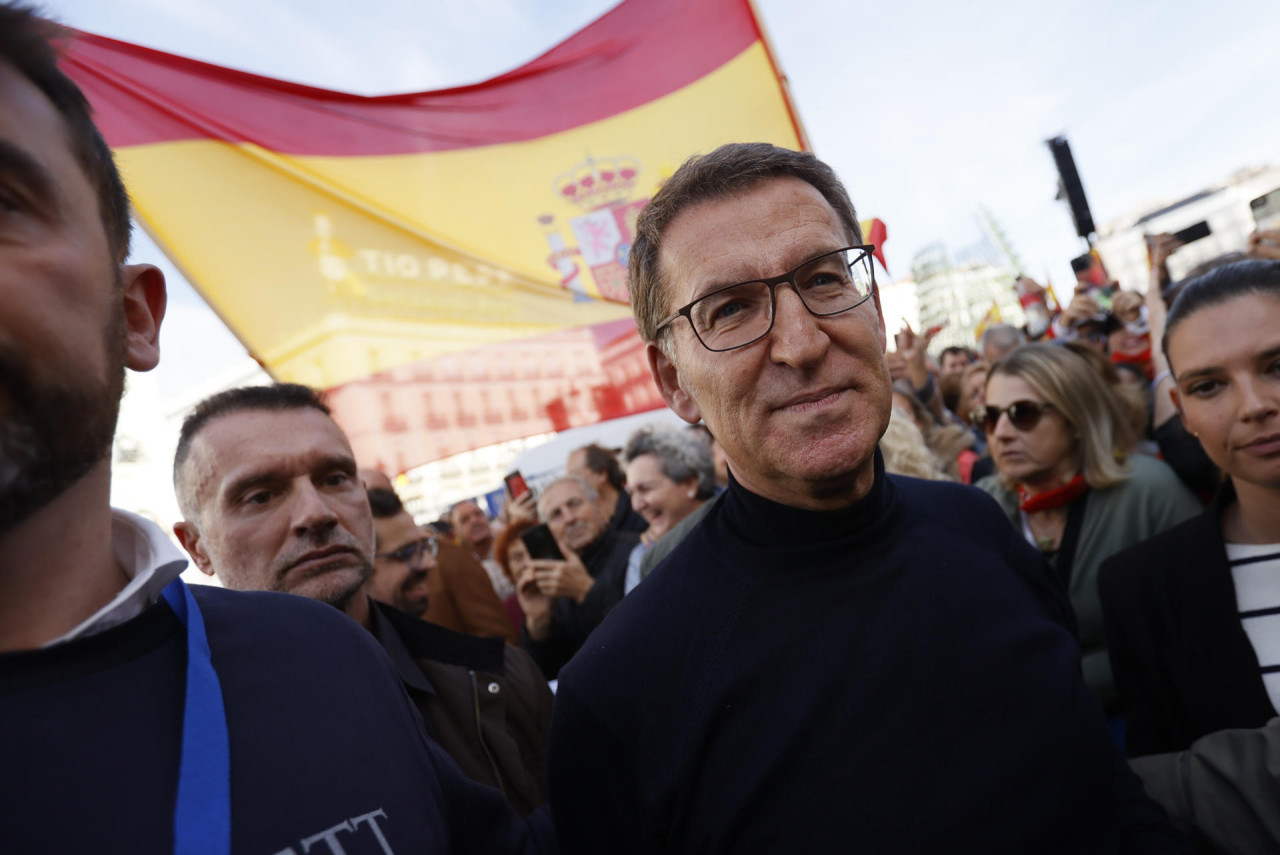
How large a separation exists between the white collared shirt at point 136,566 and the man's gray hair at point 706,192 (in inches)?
38.6

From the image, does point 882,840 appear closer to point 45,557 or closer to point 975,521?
point 975,521

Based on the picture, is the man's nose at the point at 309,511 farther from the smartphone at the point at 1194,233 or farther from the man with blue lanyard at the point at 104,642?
the smartphone at the point at 1194,233

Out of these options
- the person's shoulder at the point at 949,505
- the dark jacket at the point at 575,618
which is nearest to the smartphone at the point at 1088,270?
the dark jacket at the point at 575,618

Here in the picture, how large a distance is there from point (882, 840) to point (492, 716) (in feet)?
4.33

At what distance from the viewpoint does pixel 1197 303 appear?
7.38 ft

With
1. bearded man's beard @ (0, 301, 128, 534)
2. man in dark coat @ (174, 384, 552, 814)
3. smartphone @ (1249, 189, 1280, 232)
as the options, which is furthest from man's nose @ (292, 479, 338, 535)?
smartphone @ (1249, 189, 1280, 232)

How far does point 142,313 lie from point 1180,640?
247 centimetres

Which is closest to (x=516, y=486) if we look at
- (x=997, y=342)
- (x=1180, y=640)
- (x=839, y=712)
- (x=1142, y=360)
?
(x=997, y=342)

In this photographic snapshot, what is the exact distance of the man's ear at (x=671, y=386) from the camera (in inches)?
65.1

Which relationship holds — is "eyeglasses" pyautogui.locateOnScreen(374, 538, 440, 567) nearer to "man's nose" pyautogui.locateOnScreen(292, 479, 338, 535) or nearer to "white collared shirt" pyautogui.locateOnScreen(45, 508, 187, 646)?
"man's nose" pyautogui.locateOnScreen(292, 479, 338, 535)

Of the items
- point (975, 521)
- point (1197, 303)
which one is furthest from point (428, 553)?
point (1197, 303)

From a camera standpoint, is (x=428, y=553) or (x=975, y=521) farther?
(x=428, y=553)

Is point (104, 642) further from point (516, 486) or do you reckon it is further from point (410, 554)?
point (516, 486)

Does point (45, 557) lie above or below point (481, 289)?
below
